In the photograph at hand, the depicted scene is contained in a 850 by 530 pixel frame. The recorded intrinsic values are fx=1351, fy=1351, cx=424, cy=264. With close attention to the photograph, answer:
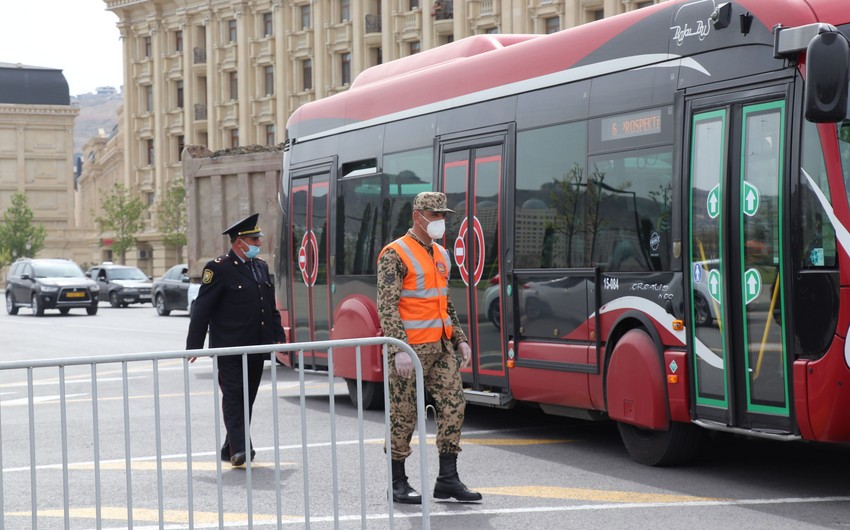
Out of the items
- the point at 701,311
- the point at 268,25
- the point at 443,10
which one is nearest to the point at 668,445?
the point at 701,311

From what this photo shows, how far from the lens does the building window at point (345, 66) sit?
6425 centimetres

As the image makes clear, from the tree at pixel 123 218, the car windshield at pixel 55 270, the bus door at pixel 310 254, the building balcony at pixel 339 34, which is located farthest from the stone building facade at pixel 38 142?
the bus door at pixel 310 254

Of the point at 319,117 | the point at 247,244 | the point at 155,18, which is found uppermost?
the point at 155,18

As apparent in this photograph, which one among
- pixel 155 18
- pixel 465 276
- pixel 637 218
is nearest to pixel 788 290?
pixel 637 218

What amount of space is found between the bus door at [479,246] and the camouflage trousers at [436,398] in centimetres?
251

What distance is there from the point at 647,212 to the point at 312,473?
11.4ft

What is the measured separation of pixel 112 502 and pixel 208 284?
356 cm

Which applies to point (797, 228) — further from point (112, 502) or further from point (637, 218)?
point (112, 502)

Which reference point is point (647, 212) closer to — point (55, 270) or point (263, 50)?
point (55, 270)

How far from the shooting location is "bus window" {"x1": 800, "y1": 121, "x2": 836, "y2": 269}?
25.1 feet

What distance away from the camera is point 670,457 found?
30.1 feet

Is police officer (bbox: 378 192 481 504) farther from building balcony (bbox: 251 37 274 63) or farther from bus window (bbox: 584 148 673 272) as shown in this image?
building balcony (bbox: 251 37 274 63)

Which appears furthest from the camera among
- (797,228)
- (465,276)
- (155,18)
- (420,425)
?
(155,18)

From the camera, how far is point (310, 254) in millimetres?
14352
